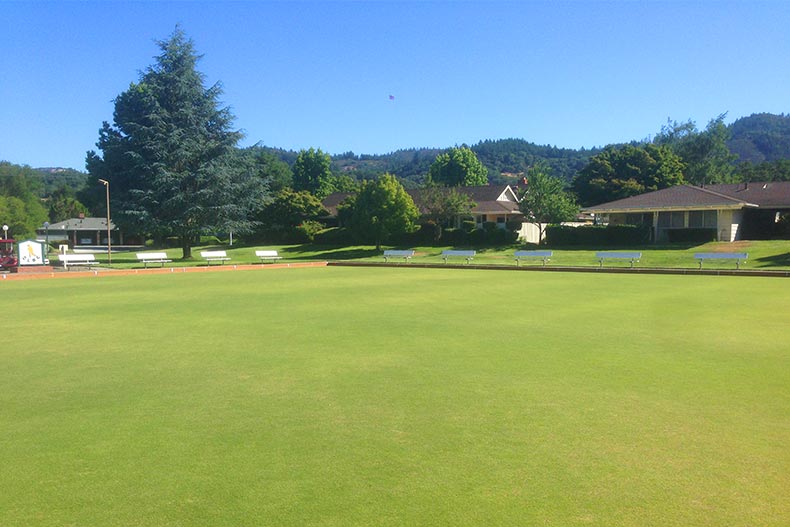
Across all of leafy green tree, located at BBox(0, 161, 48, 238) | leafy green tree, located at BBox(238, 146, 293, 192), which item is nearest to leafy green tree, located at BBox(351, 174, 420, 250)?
leafy green tree, located at BBox(238, 146, 293, 192)

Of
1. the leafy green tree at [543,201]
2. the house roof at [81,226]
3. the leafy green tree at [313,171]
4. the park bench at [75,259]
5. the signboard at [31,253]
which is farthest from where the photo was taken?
the leafy green tree at [313,171]

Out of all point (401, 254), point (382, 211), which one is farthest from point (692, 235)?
point (382, 211)

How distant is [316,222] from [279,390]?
52383 millimetres

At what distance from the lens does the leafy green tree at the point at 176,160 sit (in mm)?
42875

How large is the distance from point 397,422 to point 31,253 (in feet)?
104

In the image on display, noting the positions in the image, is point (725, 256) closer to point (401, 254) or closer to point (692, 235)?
point (692, 235)

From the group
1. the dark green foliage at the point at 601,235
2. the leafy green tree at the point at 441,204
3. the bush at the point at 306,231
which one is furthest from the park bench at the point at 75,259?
the dark green foliage at the point at 601,235

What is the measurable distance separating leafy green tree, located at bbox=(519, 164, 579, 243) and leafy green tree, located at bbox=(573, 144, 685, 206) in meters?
15.9

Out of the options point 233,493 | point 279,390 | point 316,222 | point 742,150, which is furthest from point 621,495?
point 742,150

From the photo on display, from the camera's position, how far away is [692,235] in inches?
1538

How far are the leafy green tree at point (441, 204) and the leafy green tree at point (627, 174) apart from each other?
18.0 metres

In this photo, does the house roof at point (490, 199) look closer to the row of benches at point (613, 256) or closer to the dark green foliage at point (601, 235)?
the dark green foliage at point (601, 235)

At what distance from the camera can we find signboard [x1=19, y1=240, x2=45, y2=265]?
98.2ft

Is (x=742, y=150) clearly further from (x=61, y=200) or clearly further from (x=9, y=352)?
(x=9, y=352)
